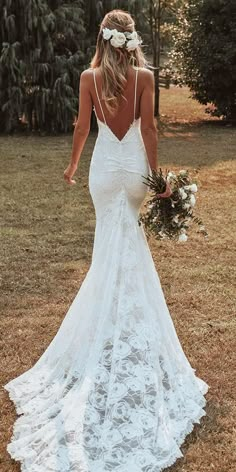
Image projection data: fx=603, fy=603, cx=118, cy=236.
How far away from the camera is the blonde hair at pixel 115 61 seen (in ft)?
12.3

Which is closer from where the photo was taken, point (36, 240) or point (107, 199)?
point (107, 199)

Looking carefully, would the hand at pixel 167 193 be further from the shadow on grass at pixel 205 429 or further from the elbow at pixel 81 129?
the shadow on grass at pixel 205 429

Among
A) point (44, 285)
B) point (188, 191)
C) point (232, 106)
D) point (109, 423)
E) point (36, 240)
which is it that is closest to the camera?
point (109, 423)

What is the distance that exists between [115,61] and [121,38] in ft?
0.51

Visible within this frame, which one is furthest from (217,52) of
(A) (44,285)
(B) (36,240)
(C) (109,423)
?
(C) (109,423)

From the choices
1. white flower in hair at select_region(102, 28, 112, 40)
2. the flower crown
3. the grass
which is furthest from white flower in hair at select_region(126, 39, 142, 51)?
the grass

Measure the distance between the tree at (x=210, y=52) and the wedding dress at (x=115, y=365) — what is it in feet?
41.9

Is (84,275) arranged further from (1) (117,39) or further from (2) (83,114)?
(1) (117,39)

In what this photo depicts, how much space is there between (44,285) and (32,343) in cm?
127

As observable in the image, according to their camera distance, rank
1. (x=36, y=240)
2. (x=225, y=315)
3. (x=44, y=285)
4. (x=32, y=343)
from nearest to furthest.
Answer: (x=32, y=343)
(x=225, y=315)
(x=44, y=285)
(x=36, y=240)

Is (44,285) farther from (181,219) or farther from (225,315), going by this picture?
(181,219)

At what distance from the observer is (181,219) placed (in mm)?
3930

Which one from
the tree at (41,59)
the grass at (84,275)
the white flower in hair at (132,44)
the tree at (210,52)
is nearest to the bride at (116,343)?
the white flower in hair at (132,44)

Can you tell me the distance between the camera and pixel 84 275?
640 centimetres
